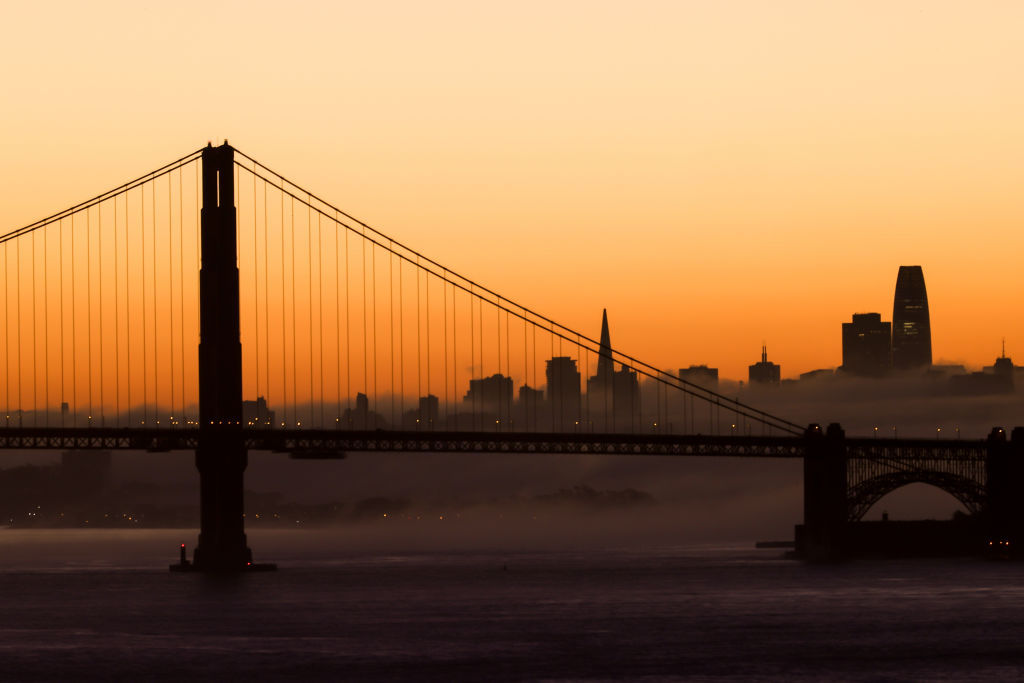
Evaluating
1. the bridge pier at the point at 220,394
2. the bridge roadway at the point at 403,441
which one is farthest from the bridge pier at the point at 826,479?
the bridge pier at the point at 220,394

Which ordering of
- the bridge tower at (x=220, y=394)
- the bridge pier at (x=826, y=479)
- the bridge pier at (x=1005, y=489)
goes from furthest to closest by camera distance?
the bridge pier at (x=1005, y=489) → the bridge pier at (x=826, y=479) → the bridge tower at (x=220, y=394)

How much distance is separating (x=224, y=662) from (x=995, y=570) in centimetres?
10025

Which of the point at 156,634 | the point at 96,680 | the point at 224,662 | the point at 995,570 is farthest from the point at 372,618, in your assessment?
the point at 995,570

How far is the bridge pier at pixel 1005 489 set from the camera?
17323cm

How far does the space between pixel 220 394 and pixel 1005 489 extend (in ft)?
272

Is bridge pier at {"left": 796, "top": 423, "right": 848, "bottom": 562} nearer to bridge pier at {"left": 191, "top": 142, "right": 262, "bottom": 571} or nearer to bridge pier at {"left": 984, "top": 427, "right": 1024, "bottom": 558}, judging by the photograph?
bridge pier at {"left": 984, "top": 427, "right": 1024, "bottom": 558}

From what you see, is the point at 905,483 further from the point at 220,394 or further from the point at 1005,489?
the point at 220,394

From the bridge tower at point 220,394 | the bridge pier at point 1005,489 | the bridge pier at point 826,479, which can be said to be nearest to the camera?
the bridge tower at point 220,394

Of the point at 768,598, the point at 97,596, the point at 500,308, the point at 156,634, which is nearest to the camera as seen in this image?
the point at 156,634

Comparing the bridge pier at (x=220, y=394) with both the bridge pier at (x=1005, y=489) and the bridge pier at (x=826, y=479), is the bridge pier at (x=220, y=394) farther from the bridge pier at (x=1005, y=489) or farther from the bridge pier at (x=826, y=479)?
the bridge pier at (x=1005, y=489)

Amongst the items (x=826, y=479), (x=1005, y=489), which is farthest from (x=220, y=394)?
(x=1005, y=489)

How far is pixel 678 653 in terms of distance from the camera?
8538 cm

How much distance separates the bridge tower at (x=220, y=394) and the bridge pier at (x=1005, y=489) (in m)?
78.5

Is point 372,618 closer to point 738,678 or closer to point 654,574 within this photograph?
point 738,678
